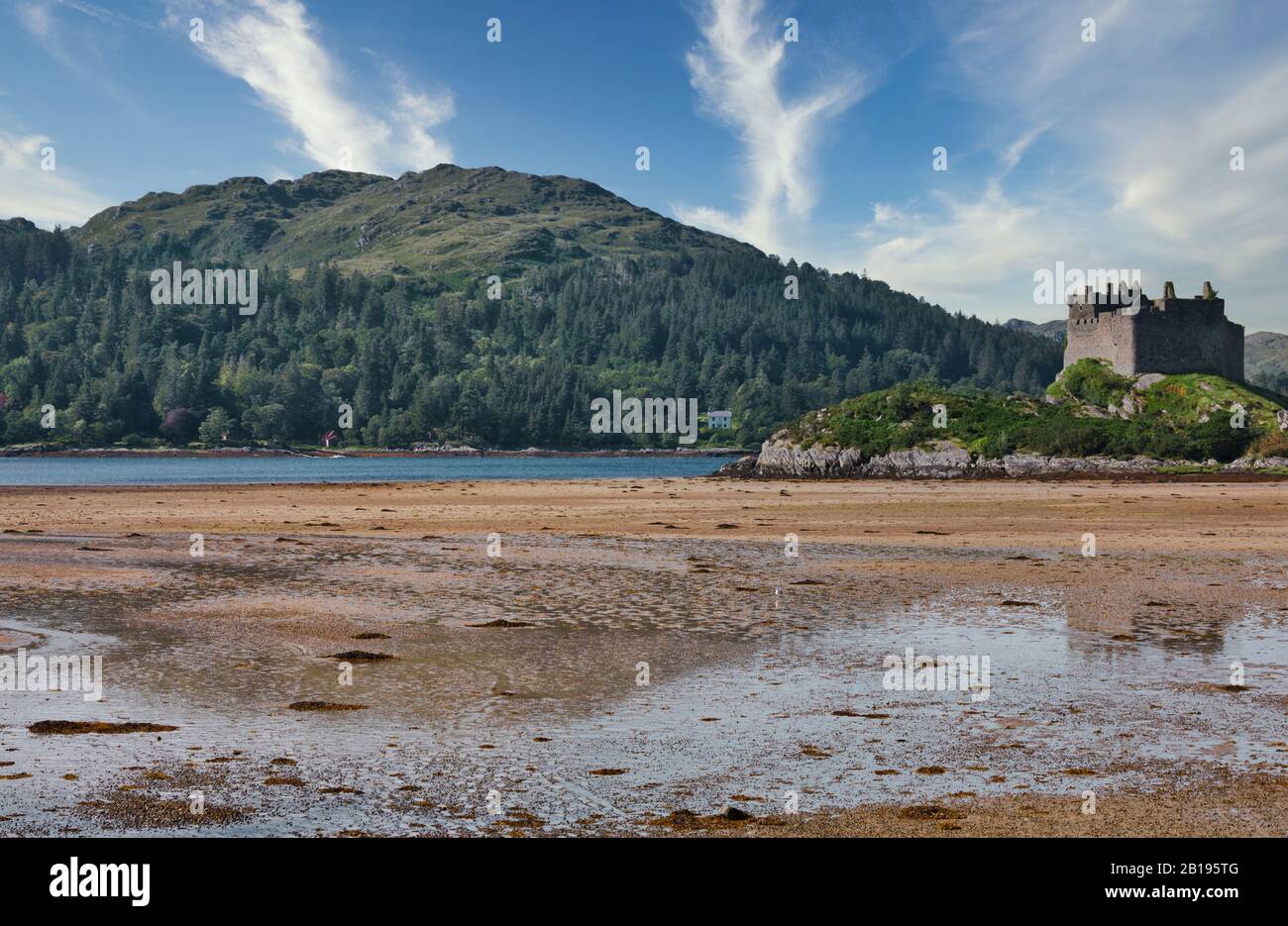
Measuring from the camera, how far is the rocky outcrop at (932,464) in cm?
7533

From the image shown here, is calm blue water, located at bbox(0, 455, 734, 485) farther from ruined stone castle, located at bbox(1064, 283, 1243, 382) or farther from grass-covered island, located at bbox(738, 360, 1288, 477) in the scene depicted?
ruined stone castle, located at bbox(1064, 283, 1243, 382)

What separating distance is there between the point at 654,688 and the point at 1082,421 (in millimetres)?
76828

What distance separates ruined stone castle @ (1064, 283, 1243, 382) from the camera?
89.8 metres

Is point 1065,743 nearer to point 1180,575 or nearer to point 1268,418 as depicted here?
point 1180,575

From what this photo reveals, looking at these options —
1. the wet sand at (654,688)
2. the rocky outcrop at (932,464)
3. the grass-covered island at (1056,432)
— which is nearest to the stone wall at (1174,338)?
the grass-covered island at (1056,432)

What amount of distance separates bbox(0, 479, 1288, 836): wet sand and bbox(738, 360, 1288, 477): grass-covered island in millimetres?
44833

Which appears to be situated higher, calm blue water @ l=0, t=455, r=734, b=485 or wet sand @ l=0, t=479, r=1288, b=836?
calm blue water @ l=0, t=455, r=734, b=485

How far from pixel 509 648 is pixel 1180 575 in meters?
17.3

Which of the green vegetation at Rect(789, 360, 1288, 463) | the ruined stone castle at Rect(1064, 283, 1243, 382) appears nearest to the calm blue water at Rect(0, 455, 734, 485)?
the green vegetation at Rect(789, 360, 1288, 463)

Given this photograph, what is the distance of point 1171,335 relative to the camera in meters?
89.9

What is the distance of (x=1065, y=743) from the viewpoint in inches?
441

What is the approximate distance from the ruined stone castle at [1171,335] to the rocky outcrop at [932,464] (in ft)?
58.4

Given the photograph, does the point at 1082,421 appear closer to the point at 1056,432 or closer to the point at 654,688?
the point at 1056,432
